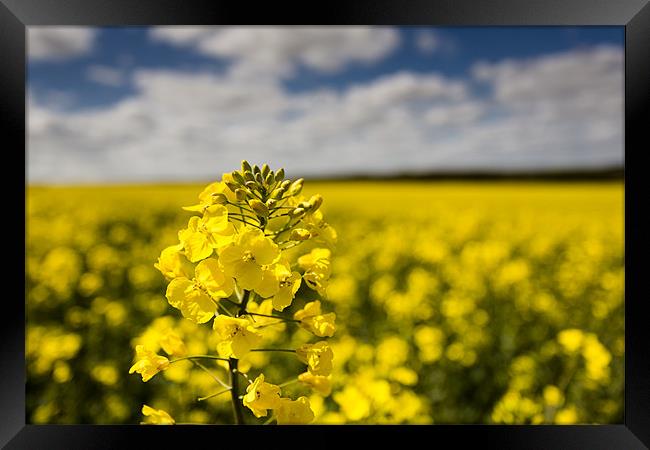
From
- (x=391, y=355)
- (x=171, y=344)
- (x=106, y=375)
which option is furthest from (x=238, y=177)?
(x=106, y=375)

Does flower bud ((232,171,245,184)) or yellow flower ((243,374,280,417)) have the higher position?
flower bud ((232,171,245,184))

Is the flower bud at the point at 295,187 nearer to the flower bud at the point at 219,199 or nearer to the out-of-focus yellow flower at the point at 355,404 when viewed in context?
the flower bud at the point at 219,199

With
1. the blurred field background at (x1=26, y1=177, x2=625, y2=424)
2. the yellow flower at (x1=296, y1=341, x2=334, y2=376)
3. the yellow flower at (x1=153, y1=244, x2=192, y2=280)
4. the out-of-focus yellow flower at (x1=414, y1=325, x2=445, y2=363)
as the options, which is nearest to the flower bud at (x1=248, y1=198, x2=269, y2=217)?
the yellow flower at (x1=153, y1=244, x2=192, y2=280)

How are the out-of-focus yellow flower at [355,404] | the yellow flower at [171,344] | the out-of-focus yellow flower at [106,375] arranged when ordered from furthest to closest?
the out-of-focus yellow flower at [106,375], the out-of-focus yellow flower at [355,404], the yellow flower at [171,344]

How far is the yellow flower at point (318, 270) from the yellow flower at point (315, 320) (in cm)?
6

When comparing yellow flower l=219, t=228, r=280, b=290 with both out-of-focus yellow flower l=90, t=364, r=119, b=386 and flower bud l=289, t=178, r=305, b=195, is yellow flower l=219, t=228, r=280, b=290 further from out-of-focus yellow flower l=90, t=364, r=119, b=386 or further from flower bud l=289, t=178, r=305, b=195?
out-of-focus yellow flower l=90, t=364, r=119, b=386

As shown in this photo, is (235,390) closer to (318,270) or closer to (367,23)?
(318,270)

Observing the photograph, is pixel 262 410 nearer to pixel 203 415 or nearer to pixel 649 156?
pixel 649 156

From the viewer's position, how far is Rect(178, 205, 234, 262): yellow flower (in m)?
0.97

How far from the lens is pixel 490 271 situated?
4867mm

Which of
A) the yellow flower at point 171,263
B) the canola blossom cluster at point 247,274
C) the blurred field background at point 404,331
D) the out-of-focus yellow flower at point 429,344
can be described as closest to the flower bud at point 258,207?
the canola blossom cluster at point 247,274

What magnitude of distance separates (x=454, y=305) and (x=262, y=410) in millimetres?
3335

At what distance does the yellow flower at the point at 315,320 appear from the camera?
1.13 metres

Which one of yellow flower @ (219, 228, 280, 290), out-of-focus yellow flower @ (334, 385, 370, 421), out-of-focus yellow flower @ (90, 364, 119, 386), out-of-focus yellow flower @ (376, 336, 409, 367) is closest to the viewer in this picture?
yellow flower @ (219, 228, 280, 290)
